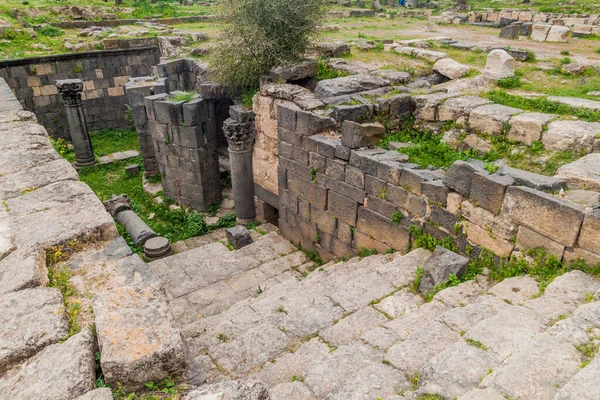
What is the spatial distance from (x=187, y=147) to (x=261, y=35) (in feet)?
12.3

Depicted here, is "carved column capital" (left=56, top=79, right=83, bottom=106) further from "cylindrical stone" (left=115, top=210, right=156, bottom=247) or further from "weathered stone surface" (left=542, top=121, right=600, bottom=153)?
"weathered stone surface" (left=542, top=121, right=600, bottom=153)

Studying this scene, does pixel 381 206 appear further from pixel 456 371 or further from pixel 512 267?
pixel 456 371

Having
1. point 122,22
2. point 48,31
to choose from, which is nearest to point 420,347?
point 48,31

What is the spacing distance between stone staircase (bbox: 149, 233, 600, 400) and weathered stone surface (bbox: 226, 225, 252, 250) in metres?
2.49

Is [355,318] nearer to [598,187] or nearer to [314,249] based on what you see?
[598,187]

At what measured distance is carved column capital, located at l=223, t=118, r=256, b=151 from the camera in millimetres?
10625

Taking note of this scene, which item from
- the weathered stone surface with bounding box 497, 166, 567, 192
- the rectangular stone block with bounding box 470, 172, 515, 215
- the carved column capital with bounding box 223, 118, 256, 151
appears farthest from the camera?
the carved column capital with bounding box 223, 118, 256, 151

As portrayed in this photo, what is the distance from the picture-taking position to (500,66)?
9789mm

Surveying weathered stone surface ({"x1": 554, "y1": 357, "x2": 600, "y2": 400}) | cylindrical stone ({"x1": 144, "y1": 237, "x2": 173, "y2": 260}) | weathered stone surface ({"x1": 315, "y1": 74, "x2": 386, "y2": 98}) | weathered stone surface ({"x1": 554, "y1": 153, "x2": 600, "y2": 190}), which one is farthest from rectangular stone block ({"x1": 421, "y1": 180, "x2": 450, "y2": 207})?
cylindrical stone ({"x1": 144, "y1": 237, "x2": 173, "y2": 260})

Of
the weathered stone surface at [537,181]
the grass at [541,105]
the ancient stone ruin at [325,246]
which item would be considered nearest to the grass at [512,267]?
the ancient stone ruin at [325,246]

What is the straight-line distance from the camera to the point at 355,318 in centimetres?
548

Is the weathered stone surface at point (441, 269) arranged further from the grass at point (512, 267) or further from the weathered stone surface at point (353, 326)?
the weathered stone surface at point (353, 326)

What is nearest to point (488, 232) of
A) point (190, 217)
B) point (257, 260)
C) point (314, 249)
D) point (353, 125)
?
point (353, 125)

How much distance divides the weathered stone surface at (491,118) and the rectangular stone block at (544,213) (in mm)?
2426
